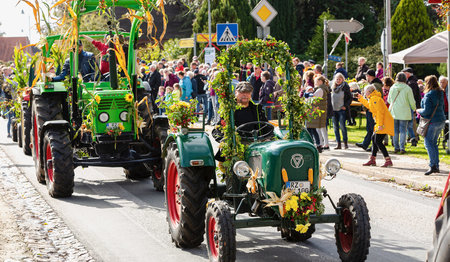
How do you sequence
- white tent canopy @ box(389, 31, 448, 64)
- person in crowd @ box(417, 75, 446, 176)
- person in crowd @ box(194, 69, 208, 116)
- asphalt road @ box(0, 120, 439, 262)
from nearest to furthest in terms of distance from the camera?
asphalt road @ box(0, 120, 439, 262) → person in crowd @ box(417, 75, 446, 176) → white tent canopy @ box(389, 31, 448, 64) → person in crowd @ box(194, 69, 208, 116)

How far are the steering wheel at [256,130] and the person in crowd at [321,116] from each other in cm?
821

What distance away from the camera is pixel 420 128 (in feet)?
42.8

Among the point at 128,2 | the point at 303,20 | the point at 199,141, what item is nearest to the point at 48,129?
the point at 128,2

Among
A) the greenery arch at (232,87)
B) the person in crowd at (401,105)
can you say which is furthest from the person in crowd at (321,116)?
the greenery arch at (232,87)

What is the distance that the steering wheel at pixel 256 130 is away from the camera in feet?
24.7

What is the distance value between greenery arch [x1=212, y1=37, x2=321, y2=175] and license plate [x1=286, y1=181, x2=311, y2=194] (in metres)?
0.83

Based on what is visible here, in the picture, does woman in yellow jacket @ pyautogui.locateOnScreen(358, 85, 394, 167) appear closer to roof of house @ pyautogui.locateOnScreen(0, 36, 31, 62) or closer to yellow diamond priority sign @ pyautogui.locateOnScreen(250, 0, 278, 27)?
yellow diamond priority sign @ pyautogui.locateOnScreen(250, 0, 278, 27)

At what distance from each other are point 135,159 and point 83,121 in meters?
1.03

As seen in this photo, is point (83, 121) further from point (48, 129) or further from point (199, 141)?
point (199, 141)

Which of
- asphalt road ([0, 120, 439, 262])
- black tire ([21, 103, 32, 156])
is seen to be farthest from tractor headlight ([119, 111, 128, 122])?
black tire ([21, 103, 32, 156])

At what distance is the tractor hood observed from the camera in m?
6.63

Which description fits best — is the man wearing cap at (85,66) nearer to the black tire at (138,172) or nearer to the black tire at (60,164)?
the black tire at (60,164)

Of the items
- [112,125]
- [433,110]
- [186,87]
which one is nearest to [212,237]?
[112,125]

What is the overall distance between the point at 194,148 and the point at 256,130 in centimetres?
72
